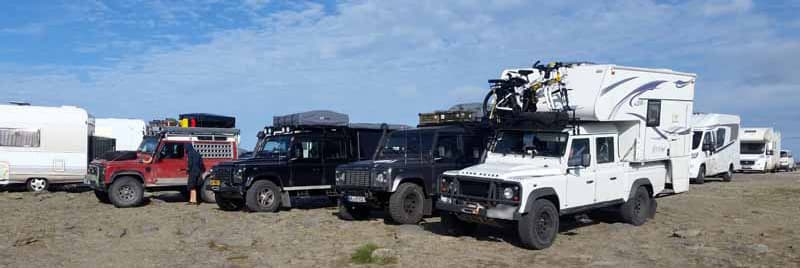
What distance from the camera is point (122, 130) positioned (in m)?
24.8

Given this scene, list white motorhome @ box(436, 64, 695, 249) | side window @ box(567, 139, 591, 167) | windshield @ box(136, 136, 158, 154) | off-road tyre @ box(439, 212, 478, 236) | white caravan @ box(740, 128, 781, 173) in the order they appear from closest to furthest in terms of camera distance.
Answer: white motorhome @ box(436, 64, 695, 249), side window @ box(567, 139, 591, 167), off-road tyre @ box(439, 212, 478, 236), windshield @ box(136, 136, 158, 154), white caravan @ box(740, 128, 781, 173)

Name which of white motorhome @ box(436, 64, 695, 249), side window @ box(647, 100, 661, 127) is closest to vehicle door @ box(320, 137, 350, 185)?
white motorhome @ box(436, 64, 695, 249)

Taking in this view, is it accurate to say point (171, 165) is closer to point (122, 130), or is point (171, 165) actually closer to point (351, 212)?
point (351, 212)

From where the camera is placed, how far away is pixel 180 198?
19.1 m

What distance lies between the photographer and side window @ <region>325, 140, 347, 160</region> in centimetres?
1556

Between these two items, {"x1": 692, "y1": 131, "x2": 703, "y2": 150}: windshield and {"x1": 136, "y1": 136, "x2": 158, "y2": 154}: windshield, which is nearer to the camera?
{"x1": 136, "y1": 136, "x2": 158, "y2": 154}: windshield

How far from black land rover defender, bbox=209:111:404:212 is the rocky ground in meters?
0.51

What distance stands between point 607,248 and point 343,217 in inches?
216

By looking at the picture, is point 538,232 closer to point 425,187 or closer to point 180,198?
point 425,187

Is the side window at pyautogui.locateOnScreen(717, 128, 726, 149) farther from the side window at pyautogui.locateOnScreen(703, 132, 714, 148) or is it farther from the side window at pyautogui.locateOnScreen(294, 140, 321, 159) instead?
the side window at pyautogui.locateOnScreen(294, 140, 321, 159)

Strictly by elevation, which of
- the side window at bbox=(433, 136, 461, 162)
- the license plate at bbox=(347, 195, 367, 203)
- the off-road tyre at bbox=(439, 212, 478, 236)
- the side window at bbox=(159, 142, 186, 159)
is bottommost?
the off-road tyre at bbox=(439, 212, 478, 236)

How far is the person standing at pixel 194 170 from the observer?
1678 centimetres

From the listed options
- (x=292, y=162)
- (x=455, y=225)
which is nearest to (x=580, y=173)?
(x=455, y=225)

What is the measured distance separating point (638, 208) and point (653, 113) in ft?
5.82
